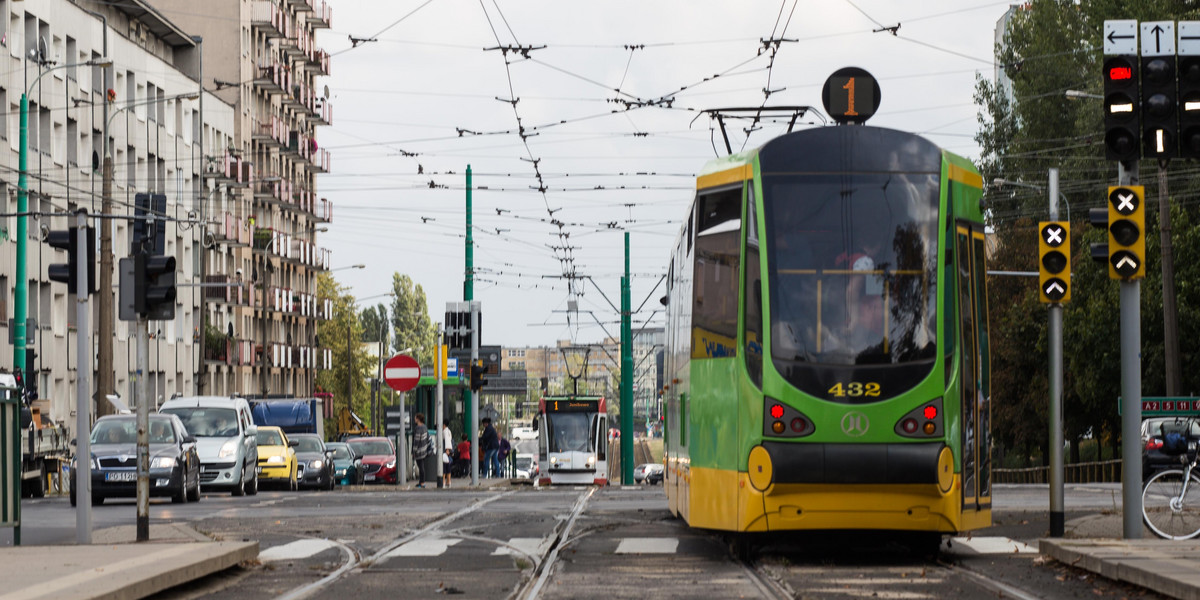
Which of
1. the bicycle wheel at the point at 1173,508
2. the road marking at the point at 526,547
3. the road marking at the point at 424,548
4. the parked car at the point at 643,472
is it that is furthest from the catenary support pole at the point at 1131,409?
the parked car at the point at 643,472

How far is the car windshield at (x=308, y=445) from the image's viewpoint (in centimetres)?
4703

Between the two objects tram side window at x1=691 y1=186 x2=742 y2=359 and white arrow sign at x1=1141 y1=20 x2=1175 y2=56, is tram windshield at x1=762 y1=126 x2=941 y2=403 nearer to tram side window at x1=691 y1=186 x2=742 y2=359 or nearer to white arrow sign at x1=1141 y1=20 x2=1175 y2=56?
tram side window at x1=691 y1=186 x2=742 y2=359

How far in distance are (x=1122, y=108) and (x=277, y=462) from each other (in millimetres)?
28896

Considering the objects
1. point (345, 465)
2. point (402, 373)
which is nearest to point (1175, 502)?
point (402, 373)

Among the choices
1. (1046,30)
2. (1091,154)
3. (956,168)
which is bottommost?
(956,168)

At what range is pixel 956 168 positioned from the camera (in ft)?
54.6

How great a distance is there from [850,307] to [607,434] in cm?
4482

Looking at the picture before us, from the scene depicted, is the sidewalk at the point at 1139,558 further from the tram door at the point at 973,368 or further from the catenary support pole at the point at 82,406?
the catenary support pole at the point at 82,406

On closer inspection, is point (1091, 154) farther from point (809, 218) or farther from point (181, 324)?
point (809, 218)

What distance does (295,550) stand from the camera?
1888 centimetres

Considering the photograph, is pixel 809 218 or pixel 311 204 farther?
pixel 311 204

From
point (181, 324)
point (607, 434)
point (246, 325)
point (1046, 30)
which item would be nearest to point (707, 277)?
point (607, 434)

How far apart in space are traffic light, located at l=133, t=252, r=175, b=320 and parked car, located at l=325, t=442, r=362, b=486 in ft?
107

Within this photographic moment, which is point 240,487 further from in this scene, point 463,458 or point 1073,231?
point 1073,231
